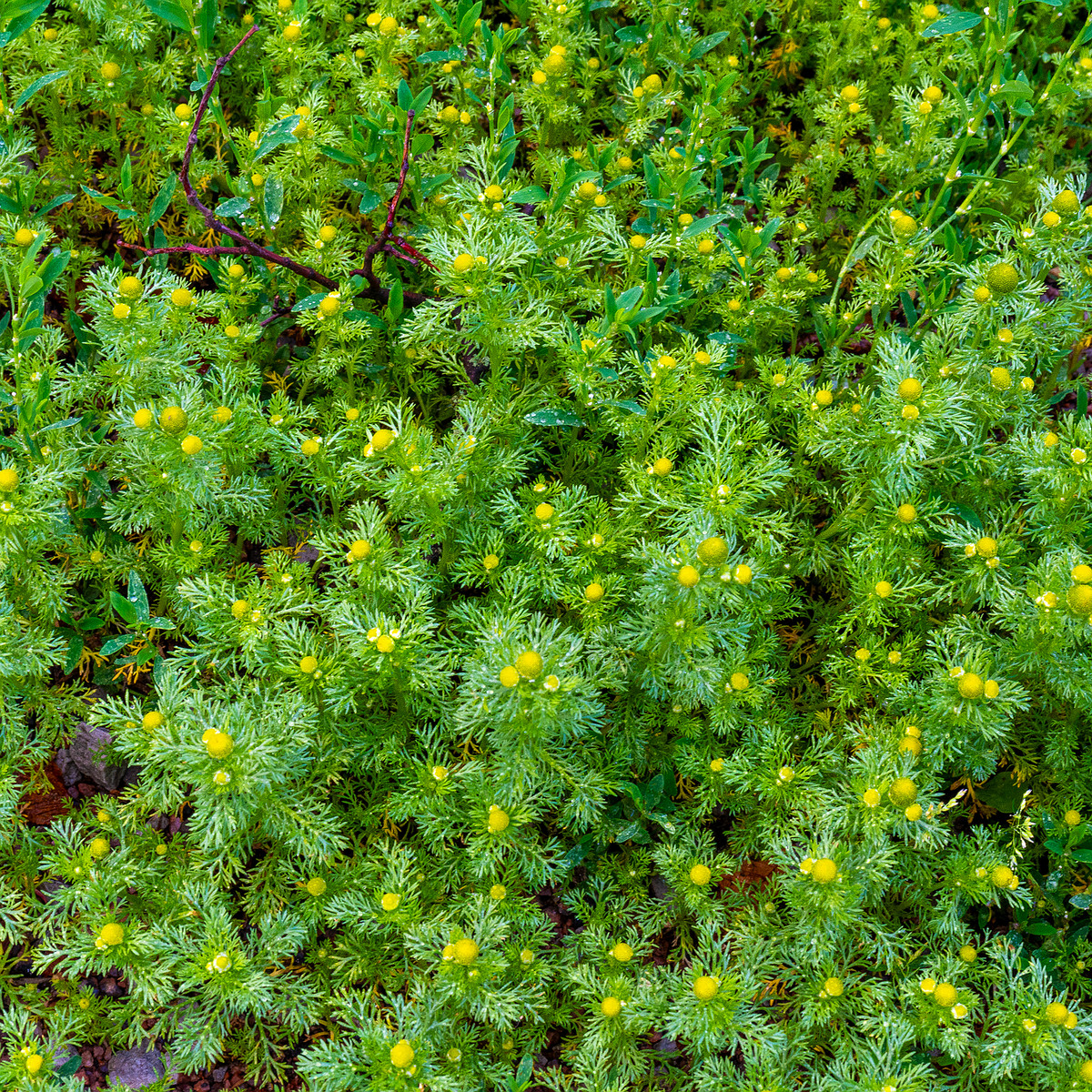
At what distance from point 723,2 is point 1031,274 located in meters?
2.00

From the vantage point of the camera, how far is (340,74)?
3.96 m

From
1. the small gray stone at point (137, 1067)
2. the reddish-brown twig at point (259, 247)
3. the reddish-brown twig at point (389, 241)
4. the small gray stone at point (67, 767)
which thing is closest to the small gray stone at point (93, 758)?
A: the small gray stone at point (67, 767)

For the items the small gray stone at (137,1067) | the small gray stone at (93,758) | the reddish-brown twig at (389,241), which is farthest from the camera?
the reddish-brown twig at (389,241)

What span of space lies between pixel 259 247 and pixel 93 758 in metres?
1.99

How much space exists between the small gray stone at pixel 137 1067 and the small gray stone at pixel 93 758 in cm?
87

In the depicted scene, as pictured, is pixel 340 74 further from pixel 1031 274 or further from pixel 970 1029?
pixel 970 1029

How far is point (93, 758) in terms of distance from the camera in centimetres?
336

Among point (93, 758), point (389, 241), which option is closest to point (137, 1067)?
point (93, 758)

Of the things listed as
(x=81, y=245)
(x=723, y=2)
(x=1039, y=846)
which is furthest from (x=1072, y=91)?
(x=81, y=245)

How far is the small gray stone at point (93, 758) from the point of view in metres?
3.35

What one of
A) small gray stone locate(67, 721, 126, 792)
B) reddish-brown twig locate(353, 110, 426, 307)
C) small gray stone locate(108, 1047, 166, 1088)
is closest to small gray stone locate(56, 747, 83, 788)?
small gray stone locate(67, 721, 126, 792)

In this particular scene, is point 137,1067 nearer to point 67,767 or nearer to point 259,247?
point 67,767

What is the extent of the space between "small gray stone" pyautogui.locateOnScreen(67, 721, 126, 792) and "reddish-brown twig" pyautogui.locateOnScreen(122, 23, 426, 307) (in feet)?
5.81

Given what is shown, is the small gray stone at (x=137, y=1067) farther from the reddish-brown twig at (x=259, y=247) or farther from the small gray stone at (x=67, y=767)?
the reddish-brown twig at (x=259, y=247)
